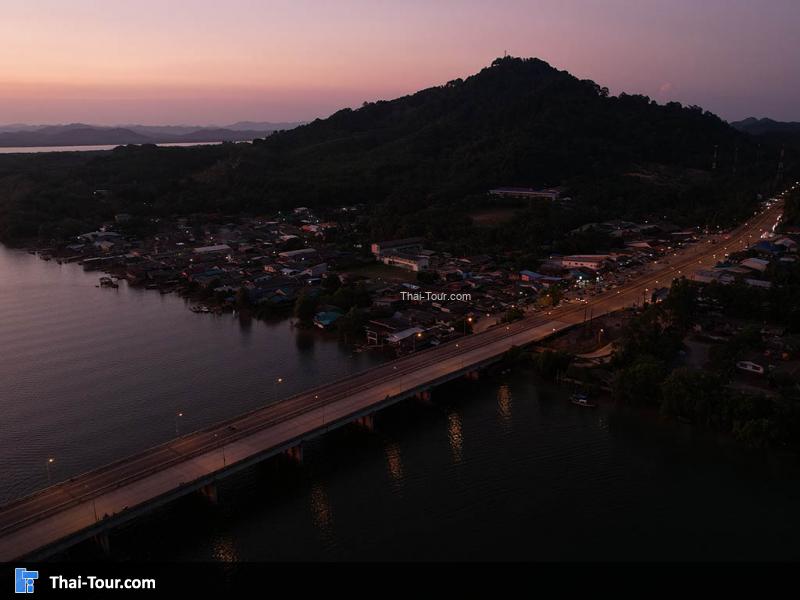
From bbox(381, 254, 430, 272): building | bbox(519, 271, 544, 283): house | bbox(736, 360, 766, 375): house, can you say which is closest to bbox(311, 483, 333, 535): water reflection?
bbox(736, 360, 766, 375): house

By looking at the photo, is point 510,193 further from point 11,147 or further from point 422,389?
point 11,147

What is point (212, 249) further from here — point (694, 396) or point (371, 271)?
point (694, 396)

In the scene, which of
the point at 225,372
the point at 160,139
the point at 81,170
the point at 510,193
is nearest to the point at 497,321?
the point at 225,372

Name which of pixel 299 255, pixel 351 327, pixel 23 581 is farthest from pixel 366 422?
pixel 299 255

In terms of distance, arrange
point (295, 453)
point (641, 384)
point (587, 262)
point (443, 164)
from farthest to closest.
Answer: point (443, 164) < point (587, 262) < point (641, 384) < point (295, 453)

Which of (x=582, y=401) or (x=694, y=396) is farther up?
(x=694, y=396)

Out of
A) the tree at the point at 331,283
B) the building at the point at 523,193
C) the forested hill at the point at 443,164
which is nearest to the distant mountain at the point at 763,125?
the forested hill at the point at 443,164
